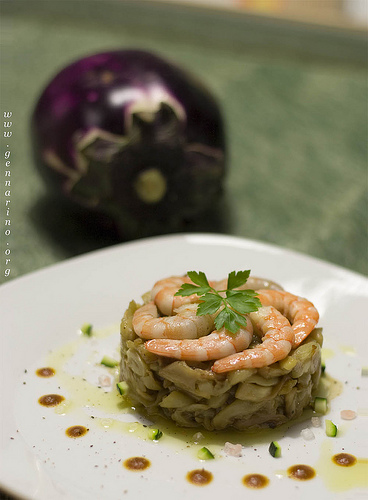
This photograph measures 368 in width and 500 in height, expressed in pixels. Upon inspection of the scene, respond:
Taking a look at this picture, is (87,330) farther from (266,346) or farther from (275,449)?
(275,449)

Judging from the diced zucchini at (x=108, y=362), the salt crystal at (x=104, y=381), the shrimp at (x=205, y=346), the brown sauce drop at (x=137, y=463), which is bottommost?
the salt crystal at (x=104, y=381)

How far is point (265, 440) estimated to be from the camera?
9.42 ft

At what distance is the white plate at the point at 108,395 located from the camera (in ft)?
8.44

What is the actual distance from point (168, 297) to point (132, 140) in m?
1.39

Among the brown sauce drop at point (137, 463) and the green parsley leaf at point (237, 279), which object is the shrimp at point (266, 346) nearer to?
the green parsley leaf at point (237, 279)

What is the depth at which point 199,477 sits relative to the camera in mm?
2633

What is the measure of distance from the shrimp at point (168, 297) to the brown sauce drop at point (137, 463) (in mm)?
645

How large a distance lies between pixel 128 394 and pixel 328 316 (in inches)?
45.4

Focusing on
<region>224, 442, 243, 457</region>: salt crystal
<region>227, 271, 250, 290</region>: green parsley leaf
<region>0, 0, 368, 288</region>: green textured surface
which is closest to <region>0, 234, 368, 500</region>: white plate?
<region>224, 442, 243, 457</region>: salt crystal

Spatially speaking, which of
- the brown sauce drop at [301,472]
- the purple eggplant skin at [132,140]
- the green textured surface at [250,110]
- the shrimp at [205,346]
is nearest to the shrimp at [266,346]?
the shrimp at [205,346]

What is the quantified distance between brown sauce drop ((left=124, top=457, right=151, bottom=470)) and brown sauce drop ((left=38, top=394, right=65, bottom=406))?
1.55ft

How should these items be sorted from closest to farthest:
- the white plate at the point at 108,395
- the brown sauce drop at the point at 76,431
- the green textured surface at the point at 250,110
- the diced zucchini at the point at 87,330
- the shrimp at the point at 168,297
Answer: the white plate at the point at 108,395 → the brown sauce drop at the point at 76,431 → the shrimp at the point at 168,297 → the diced zucchini at the point at 87,330 → the green textured surface at the point at 250,110

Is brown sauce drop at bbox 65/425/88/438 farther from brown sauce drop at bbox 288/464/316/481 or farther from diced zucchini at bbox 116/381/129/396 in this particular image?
brown sauce drop at bbox 288/464/316/481

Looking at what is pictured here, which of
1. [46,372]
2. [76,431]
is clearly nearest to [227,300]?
[76,431]
